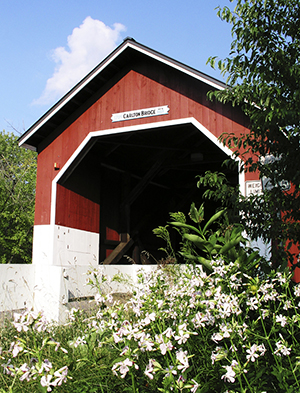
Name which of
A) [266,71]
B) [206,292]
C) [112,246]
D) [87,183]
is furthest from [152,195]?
[206,292]

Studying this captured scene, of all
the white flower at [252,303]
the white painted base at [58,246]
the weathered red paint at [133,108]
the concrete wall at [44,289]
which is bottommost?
the concrete wall at [44,289]

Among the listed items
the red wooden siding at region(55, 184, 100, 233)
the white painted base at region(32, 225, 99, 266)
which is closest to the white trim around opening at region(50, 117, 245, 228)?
the red wooden siding at region(55, 184, 100, 233)

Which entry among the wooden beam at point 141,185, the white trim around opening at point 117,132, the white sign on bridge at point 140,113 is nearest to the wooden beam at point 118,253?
the wooden beam at point 141,185

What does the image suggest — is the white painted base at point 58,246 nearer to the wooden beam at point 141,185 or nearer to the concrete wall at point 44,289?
the concrete wall at point 44,289

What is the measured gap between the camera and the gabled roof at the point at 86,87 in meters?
8.64

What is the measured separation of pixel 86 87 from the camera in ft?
29.7

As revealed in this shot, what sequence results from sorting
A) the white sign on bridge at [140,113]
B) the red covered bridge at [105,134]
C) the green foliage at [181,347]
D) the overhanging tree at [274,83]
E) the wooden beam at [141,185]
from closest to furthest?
1. the green foliage at [181,347]
2. the overhanging tree at [274,83]
3. the red covered bridge at [105,134]
4. the white sign on bridge at [140,113]
5. the wooden beam at [141,185]

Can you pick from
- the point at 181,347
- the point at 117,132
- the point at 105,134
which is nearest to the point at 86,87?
the point at 105,134

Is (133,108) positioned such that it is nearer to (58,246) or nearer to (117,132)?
(117,132)

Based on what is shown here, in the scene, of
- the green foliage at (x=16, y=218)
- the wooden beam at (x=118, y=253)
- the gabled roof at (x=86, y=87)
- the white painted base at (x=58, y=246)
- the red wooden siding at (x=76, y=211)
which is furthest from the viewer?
the green foliage at (x=16, y=218)

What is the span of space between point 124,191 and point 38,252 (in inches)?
170

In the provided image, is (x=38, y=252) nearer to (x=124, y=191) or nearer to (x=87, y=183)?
(x=87, y=183)

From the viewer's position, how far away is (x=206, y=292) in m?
2.20

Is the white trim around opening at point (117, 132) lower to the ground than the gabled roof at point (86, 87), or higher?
lower
